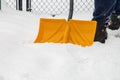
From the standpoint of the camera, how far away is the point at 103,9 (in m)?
3.11

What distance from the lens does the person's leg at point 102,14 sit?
308 centimetres

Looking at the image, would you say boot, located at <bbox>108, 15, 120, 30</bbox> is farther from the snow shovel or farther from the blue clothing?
the snow shovel

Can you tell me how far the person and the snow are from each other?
8 cm

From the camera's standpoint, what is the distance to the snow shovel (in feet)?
9.94

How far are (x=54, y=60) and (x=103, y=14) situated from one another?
2.41ft

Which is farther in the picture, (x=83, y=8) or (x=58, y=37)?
(x=83, y=8)

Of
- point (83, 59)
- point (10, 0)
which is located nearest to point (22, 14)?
point (10, 0)

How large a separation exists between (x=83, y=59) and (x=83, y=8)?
2782 mm

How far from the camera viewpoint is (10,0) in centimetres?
513

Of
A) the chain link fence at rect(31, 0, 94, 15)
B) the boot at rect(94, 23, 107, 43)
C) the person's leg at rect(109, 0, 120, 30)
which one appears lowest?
the chain link fence at rect(31, 0, 94, 15)

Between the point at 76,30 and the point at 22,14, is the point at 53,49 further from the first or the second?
the point at 22,14

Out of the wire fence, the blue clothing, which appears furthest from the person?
the wire fence

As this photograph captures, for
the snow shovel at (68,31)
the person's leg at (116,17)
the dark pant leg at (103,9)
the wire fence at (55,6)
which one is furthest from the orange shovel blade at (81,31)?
the wire fence at (55,6)

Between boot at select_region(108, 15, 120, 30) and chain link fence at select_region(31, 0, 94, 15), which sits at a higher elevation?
boot at select_region(108, 15, 120, 30)
